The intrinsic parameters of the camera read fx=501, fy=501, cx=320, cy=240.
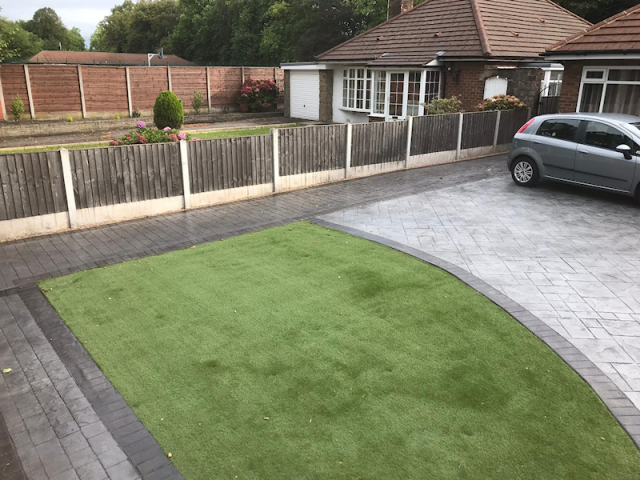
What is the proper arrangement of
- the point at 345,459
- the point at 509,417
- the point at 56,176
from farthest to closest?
the point at 56,176, the point at 509,417, the point at 345,459

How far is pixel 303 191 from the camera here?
12.4 meters

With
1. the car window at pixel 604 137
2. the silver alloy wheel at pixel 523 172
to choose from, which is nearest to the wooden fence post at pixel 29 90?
the silver alloy wheel at pixel 523 172

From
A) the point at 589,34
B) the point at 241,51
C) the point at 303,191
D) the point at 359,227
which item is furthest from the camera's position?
the point at 241,51

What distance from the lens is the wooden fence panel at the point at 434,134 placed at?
14.9m

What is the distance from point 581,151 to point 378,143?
511 cm

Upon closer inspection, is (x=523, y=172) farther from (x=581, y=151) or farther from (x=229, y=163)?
(x=229, y=163)

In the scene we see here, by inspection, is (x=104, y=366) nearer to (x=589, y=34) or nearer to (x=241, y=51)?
(x=589, y=34)

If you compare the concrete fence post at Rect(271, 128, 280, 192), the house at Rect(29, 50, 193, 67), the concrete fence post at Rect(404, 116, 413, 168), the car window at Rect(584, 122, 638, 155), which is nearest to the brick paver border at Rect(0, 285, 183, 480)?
the concrete fence post at Rect(271, 128, 280, 192)

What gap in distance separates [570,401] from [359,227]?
5466 mm

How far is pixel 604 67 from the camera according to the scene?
14727mm

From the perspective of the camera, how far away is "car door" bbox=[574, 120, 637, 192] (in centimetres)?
1040

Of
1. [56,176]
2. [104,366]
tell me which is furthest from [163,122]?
[104,366]

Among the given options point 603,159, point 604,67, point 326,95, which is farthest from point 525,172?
point 326,95

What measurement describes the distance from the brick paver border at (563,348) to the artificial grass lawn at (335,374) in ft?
0.36
